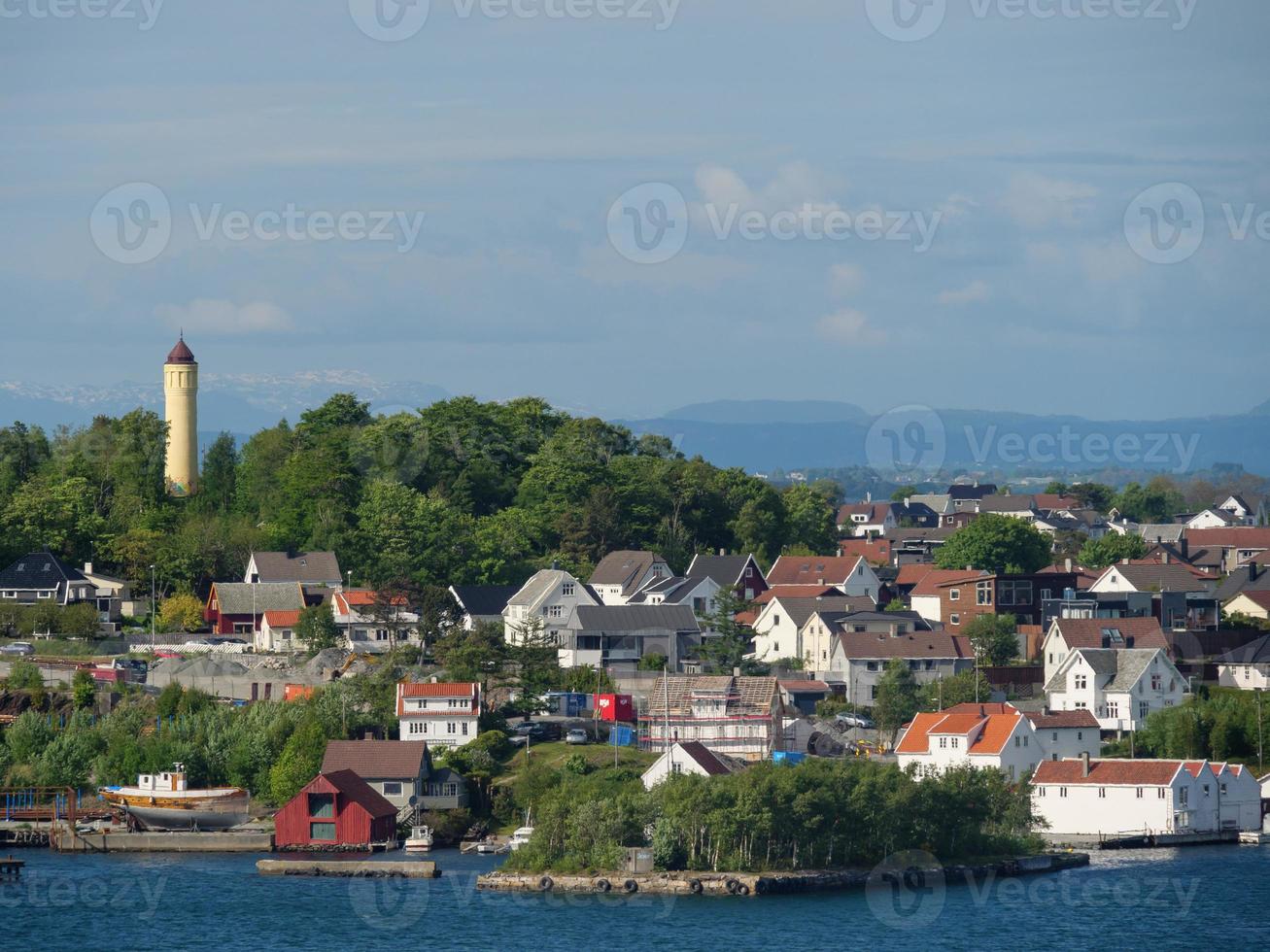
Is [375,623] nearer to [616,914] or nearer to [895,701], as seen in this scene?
[895,701]

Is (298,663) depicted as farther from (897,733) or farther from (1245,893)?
(1245,893)

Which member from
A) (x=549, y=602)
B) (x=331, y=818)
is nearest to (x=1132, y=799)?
(x=331, y=818)

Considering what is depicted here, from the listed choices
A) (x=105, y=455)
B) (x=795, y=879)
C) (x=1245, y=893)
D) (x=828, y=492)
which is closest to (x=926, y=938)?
(x=795, y=879)

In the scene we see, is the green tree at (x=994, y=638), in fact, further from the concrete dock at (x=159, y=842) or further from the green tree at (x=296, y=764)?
the concrete dock at (x=159, y=842)

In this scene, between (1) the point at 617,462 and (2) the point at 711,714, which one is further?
(1) the point at 617,462

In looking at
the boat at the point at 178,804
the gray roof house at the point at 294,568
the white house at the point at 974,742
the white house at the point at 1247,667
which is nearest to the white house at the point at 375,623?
the gray roof house at the point at 294,568

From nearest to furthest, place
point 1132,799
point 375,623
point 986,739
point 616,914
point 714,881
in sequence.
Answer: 1. point 616,914
2. point 714,881
3. point 1132,799
4. point 986,739
5. point 375,623
